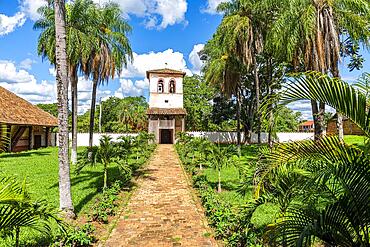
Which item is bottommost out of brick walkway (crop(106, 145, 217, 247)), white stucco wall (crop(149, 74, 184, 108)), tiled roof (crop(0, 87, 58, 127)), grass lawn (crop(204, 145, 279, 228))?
brick walkway (crop(106, 145, 217, 247))

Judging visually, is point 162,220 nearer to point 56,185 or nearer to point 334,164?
point 334,164

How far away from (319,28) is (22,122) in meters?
21.1

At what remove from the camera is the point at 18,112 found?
24297 mm

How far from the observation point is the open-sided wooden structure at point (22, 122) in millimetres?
22625

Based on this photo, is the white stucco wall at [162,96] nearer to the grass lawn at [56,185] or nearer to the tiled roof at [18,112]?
the tiled roof at [18,112]

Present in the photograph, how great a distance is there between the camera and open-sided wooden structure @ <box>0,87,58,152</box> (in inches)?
891

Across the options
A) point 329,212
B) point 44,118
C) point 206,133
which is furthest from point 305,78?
point 206,133

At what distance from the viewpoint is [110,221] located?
6793mm

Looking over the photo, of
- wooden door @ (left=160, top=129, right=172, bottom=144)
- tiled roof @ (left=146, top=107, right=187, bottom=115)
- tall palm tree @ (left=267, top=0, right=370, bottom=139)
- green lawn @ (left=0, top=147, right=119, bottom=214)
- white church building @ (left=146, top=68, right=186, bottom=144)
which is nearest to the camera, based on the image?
green lawn @ (left=0, top=147, right=119, bottom=214)

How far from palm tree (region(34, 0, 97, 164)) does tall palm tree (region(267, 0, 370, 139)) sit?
8.76 meters

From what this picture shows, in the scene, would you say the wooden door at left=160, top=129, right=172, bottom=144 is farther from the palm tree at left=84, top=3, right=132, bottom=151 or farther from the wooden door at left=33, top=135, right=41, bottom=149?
the palm tree at left=84, top=3, right=132, bottom=151

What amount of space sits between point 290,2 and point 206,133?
910 inches

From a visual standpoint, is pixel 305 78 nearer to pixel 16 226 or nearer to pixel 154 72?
pixel 16 226

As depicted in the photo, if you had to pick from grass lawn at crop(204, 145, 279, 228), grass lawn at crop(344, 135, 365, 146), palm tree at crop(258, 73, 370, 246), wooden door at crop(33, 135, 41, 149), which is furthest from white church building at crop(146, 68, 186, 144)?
palm tree at crop(258, 73, 370, 246)
